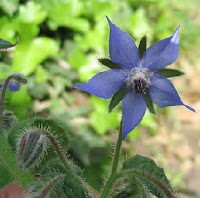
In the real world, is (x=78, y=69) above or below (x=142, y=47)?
above

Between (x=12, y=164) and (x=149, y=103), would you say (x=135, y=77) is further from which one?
(x=12, y=164)

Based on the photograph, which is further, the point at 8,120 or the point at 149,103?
the point at 8,120

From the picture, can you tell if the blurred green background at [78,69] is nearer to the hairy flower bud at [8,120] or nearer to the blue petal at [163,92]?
the hairy flower bud at [8,120]

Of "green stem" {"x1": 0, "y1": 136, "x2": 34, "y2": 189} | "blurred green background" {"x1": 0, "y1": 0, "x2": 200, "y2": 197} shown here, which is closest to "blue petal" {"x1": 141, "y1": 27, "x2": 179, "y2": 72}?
"green stem" {"x1": 0, "y1": 136, "x2": 34, "y2": 189}

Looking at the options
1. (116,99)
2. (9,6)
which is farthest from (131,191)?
(9,6)

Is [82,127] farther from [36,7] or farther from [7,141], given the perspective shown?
[7,141]

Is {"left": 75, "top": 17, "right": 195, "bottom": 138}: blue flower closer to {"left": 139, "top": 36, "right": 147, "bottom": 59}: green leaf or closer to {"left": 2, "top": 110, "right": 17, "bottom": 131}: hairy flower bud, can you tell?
{"left": 139, "top": 36, "right": 147, "bottom": 59}: green leaf

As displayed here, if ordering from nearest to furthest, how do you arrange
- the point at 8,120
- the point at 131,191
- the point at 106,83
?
1. the point at 106,83
2. the point at 131,191
3. the point at 8,120
